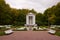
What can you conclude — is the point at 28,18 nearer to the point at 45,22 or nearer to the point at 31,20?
the point at 31,20

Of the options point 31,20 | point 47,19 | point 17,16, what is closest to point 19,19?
point 17,16

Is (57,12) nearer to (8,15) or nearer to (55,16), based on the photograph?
(55,16)

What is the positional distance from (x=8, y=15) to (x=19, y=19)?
5928 millimetres

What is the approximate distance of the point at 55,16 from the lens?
169 ft

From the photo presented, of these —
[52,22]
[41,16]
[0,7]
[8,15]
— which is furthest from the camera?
[41,16]

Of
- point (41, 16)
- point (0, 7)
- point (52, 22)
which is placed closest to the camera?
point (0, 7)

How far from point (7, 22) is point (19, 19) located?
6.01 metres

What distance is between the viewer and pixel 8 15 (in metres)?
49.0

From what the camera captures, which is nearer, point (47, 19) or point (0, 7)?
point (0, 7)

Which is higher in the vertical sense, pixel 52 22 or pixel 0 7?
pixel 0 7

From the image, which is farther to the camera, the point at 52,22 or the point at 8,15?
the point at 52,22

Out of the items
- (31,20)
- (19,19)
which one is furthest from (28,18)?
(19,19)

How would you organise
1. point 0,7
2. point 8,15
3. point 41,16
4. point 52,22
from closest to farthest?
1. point 0,7
2. point 8,15
3. point 52,22
4. point 41,16

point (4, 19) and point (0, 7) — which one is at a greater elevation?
point (0, 7)
